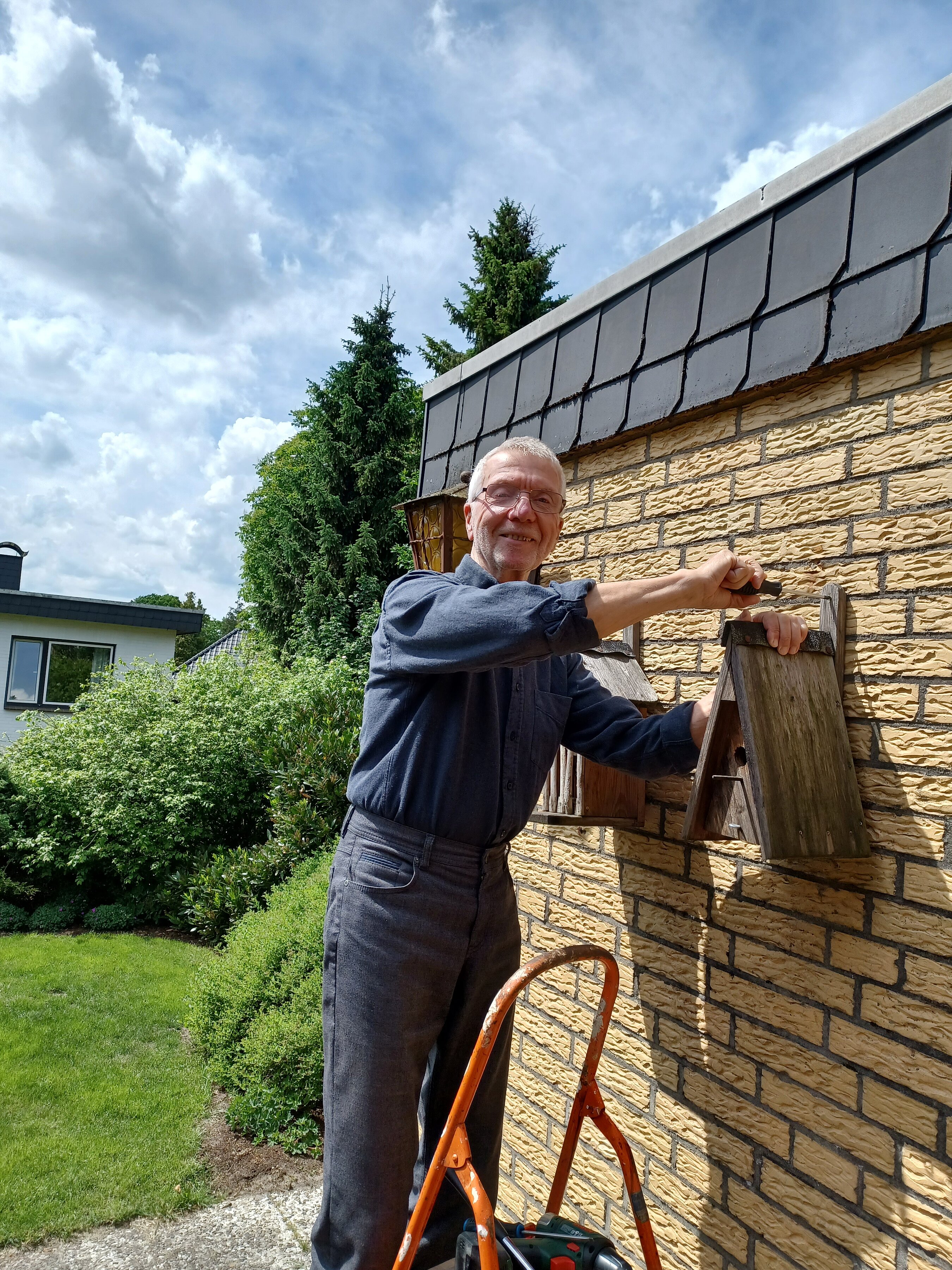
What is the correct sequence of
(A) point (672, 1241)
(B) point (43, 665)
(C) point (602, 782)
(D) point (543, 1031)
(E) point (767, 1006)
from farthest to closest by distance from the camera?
1. (B) point (43, 665)
2. (D) point (543, 1031)
3. (C) point (602, 782)
4. (A) point (672, 1241)
5. (E) point (767, 1006)

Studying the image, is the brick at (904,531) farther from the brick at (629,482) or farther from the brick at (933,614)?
Answer: the brick at (629,482)

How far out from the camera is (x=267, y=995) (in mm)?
4523

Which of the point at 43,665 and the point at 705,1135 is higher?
the point at 705,1135

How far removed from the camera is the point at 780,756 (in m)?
1.79

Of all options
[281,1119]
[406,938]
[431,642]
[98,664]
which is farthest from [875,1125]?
[98,664]

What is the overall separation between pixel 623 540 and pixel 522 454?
70cm

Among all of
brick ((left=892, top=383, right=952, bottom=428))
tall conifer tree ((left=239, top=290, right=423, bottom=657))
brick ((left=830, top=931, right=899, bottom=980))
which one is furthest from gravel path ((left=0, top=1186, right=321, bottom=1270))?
tall conifer tree ((left=239, top=290, right=423, bottom=657))

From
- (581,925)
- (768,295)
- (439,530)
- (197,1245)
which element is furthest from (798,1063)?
(197,1245)

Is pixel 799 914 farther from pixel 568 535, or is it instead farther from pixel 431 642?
pixel 568 535

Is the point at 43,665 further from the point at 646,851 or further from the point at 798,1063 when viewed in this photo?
the point at 798,1063

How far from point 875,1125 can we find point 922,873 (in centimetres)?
54

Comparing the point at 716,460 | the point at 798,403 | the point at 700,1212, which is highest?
the point at 798,403

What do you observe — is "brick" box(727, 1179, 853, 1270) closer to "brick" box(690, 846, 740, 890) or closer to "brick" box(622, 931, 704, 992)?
"brick" box(622, 931, 704, 992)

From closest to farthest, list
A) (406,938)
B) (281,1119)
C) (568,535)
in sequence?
1. (406,938)
2. (568,535)
3. (281,1119)
